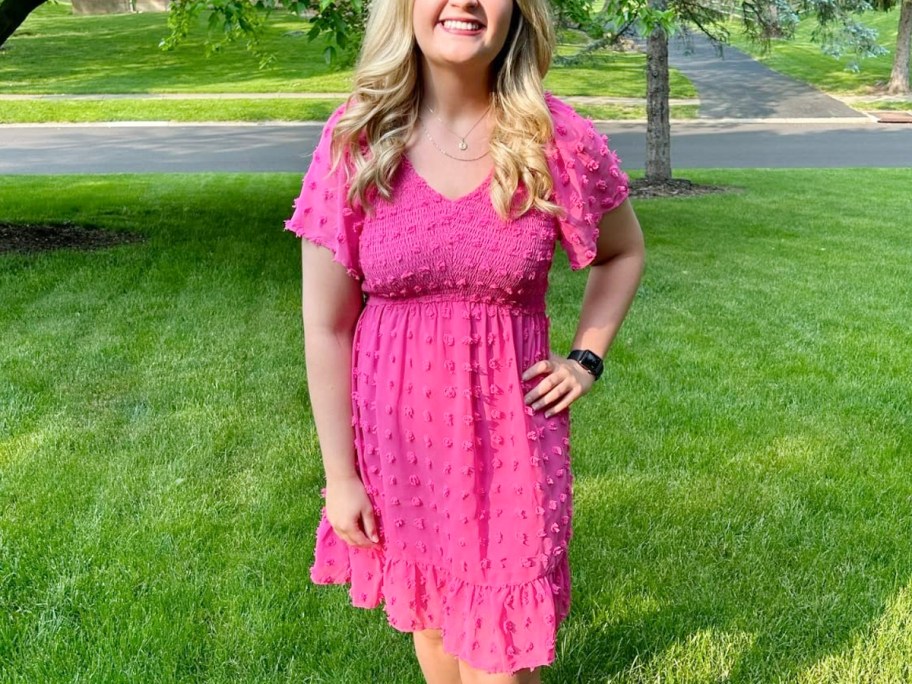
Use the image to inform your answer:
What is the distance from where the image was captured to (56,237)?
25.5 feet

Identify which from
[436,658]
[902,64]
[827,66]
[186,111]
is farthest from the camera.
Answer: [827,66]

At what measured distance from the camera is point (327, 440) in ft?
5.81

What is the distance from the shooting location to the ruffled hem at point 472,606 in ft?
5.55

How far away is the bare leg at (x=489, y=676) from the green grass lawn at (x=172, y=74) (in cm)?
1612

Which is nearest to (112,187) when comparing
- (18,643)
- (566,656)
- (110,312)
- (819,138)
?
(110,312)

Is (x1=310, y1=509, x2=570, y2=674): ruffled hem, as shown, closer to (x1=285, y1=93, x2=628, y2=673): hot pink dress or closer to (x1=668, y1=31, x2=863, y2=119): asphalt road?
(x1=285, y1=93, x2=628, y2=673): hot pink dress

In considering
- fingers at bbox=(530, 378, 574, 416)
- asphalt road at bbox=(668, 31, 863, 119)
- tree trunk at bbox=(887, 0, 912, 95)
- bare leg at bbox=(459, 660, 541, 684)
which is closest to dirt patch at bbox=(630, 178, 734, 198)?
asphalt road at bbox=(668, 31, 863, 119)

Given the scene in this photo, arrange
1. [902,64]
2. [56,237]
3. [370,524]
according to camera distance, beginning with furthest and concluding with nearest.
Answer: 1. [902,64]
2. [56,237]
3. [370,524]

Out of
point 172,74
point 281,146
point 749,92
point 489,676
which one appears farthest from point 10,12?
point 749,92

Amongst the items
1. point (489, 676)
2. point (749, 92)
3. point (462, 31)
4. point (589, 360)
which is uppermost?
point (462, 31)

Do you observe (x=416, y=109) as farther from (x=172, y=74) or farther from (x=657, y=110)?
(x=172, y=74)

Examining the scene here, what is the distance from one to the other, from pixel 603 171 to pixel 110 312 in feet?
15.8

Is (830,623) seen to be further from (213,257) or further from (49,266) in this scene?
(49,266)

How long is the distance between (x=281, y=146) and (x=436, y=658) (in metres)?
13.9
